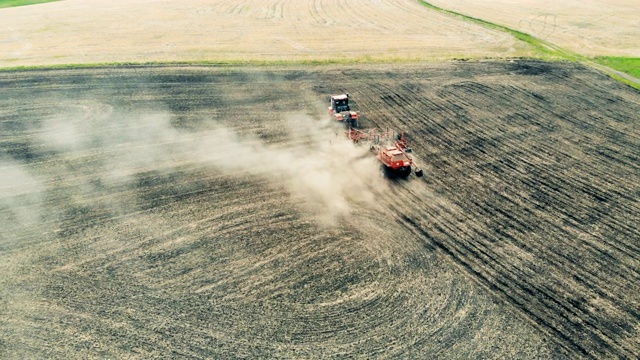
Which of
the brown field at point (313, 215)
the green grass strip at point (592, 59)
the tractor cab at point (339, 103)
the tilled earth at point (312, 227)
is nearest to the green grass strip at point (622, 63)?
the green grass strip at point (592, 59)

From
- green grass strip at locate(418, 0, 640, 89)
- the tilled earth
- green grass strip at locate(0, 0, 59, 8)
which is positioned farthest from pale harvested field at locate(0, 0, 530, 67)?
the tilled earth

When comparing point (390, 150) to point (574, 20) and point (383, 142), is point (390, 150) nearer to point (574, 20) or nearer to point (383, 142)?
point (383, 142)

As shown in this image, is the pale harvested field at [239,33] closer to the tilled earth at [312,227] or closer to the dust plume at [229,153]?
the tilled earth at [312,227]

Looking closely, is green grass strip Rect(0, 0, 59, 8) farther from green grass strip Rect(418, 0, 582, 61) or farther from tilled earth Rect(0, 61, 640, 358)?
green grass strip Rect(418, 0, 582, 61)

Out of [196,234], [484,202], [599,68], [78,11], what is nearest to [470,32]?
[599,68]

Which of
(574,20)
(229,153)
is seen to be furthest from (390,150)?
(574,20)

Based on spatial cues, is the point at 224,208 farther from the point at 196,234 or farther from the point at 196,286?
the point at 196,286

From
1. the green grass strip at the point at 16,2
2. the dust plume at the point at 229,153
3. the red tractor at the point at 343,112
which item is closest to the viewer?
the dust plume at the point at 229,153
